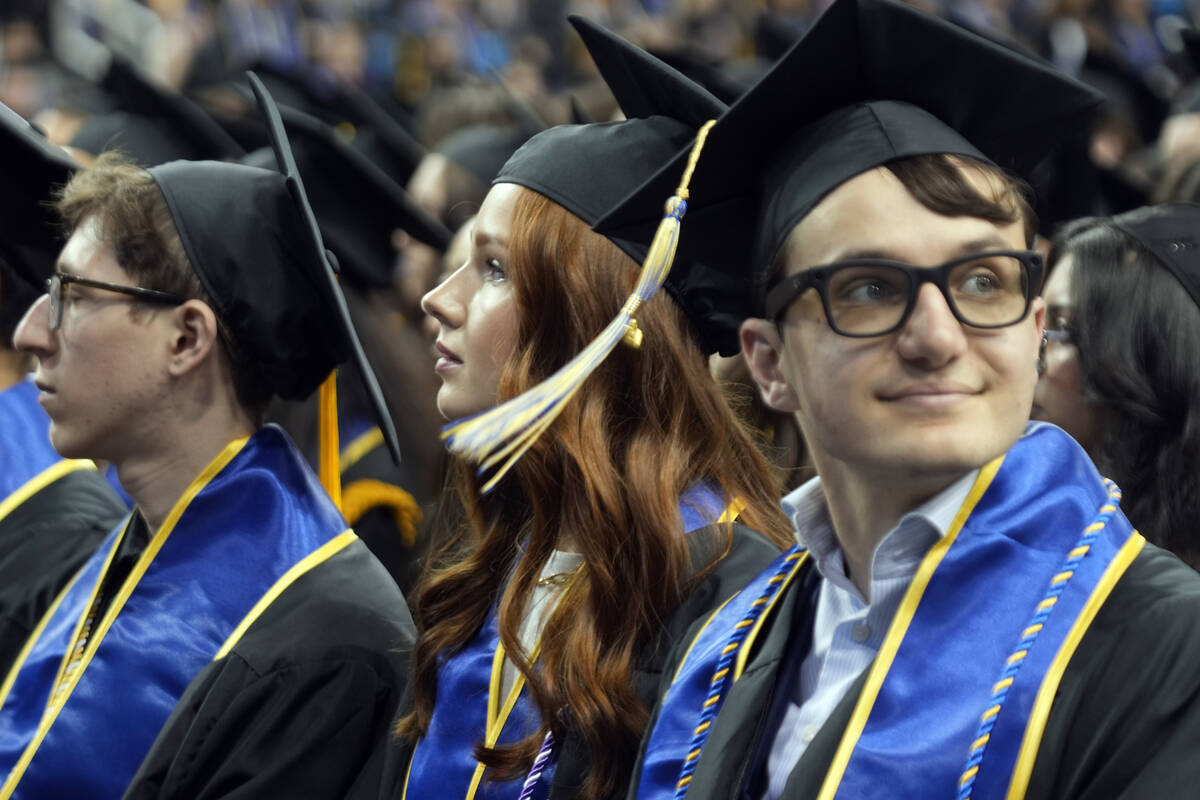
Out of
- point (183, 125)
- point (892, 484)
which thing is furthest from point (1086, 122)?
point (183, 125)

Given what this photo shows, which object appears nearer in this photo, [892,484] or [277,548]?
[892,484]

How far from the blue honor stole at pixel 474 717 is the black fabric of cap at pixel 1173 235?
919 mm

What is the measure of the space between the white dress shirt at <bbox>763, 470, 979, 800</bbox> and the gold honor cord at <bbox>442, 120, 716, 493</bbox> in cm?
33

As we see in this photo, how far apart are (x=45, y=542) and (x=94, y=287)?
31.9 inches

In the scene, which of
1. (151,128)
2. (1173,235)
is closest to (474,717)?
(1173,235)

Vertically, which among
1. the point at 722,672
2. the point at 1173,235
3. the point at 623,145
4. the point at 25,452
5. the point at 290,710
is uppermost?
the point at 623,145

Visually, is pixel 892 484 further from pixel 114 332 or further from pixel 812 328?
pixel 114 332

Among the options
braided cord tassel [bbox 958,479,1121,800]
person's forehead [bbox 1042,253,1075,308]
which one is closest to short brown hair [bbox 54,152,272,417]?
person's forehead [bbox 1042,253,1075,308]

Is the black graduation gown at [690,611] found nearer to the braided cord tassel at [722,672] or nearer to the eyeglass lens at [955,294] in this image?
the braided cord tassel at [722,672]

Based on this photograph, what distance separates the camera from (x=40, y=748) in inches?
114

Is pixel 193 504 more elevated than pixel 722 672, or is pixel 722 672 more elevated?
Answer: pixel 722 672

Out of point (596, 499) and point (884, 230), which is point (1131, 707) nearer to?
point (884, 230)

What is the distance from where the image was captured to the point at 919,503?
1862 millimetres

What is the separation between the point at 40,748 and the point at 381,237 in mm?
1747
